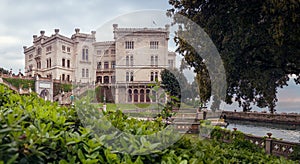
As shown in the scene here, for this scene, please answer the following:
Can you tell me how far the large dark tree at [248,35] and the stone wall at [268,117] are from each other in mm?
13022

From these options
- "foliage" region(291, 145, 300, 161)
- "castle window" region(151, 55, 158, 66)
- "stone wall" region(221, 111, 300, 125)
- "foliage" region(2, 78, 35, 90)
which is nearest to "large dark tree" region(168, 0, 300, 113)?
"foliage" region(291, 145, 300, 161)

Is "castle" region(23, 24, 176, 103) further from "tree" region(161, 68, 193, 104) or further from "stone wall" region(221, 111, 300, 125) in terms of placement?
"stone wall" region(221, 111, 300, 125)

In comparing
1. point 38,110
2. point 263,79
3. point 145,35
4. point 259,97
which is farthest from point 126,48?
point 259,97

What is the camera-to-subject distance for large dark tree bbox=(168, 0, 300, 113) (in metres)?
8.02

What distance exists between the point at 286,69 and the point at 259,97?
87.5 inches

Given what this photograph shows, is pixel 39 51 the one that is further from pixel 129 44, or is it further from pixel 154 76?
pixel 154 76

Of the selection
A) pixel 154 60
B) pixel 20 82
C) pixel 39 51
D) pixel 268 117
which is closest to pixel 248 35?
pixel 154 60

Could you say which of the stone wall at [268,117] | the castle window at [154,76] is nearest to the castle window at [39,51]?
the stone wall at [268,117]

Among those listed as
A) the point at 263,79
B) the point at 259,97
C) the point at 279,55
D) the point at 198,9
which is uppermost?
the point at 198,9

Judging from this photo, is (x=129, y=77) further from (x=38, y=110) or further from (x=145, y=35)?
(x=38, y=110)

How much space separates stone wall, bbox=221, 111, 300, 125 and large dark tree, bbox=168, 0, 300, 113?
42.7ft

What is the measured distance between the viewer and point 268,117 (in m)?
29.5

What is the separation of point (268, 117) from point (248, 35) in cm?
2336

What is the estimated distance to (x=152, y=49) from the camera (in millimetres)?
4305
